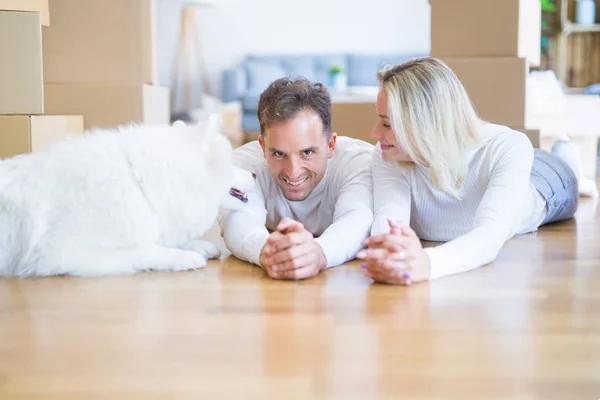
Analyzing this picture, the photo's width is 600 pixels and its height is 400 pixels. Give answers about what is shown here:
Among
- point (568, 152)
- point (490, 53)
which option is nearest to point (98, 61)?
point (490, 53)

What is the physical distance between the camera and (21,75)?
2.63 metres

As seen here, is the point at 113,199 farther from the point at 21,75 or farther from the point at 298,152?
the point at 21,75

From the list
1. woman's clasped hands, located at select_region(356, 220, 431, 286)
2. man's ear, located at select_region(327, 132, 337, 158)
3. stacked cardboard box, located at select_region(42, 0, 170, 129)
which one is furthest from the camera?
stacked cardboard box, located at select_region(42, 0, 170, 129)

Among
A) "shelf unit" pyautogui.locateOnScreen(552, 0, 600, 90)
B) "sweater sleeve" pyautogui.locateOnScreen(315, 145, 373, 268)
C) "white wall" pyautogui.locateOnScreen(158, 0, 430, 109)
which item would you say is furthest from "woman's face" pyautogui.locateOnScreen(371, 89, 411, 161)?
"white wall" pyautogui.locateOnScreen(158, 0, 430, 109)

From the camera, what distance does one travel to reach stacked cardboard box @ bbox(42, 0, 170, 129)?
11.0ft

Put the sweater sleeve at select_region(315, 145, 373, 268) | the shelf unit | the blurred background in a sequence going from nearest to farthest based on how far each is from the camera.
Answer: the sweater sleeve at select_region(315, 145, 373, 268) → the blurred background → the shelf unit

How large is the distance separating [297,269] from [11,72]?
1.47m

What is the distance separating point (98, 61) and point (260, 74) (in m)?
4.86

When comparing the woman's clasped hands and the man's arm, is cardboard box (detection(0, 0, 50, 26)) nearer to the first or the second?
the man's arm

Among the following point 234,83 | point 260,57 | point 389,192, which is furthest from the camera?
point 260,57

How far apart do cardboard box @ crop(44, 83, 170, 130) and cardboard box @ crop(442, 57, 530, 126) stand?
4.76ft

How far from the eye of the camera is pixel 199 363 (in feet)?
4.06

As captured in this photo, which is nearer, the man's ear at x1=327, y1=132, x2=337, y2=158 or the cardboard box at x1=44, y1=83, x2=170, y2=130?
the man's ear at x1=327, y1=132, x2=337, y2=158

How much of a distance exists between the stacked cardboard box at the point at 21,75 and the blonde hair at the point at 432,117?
133 centimetres
